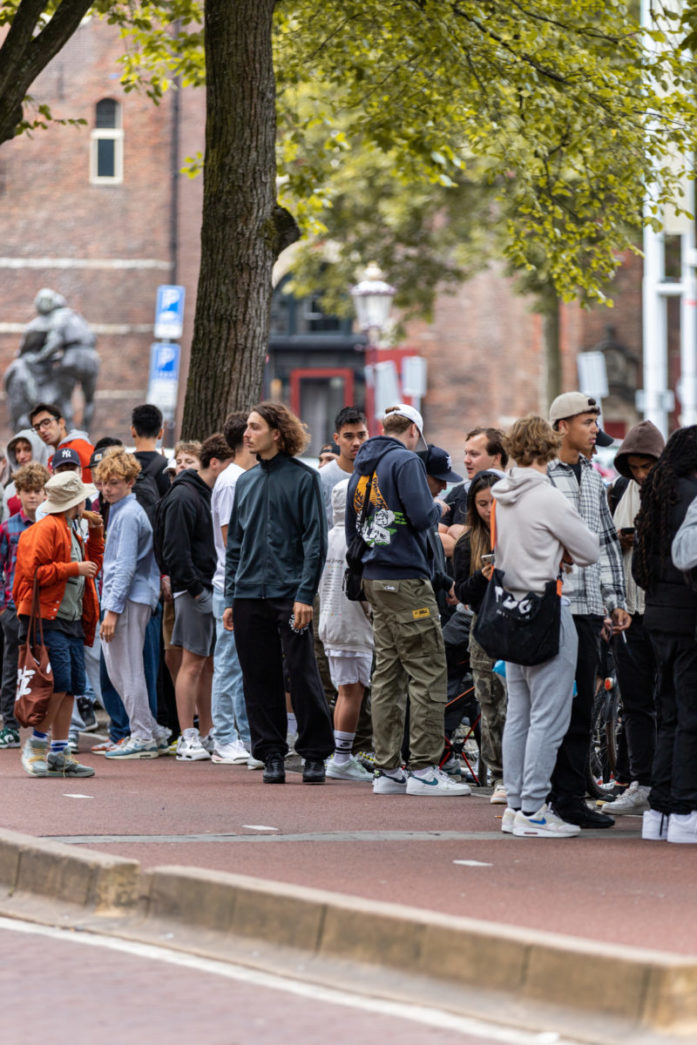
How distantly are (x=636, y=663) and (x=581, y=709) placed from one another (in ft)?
3.04

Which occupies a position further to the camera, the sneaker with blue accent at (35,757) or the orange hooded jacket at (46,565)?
the sneaker with blue accent at (35,757)

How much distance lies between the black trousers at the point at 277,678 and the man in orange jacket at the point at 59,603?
36.7 inches

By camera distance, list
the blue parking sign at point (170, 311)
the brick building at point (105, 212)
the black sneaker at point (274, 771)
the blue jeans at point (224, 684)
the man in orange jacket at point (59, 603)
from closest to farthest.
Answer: the man in orange jacket at point (59, 603), the black sneaker at point (274, 771), the blue jeans at point (224, 684), the blue parking sign at point (170, 311), the brick building at point (105, 212)

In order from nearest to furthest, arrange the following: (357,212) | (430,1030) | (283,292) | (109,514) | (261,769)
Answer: (430,1030), (261,769), (109,514), (357,212), (283,292)

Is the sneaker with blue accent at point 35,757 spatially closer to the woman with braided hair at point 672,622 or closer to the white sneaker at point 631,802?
the white sneaker at point 631,802

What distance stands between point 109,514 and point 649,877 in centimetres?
565

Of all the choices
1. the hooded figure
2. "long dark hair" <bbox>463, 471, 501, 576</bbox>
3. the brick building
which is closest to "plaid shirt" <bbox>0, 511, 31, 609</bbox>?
"long dark hair" <bbox>463, 471, 501, 576</bbox>

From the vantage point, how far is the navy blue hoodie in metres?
10.1

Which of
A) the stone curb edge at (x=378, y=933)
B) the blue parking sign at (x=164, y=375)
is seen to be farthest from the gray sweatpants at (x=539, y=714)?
the blue parking sign at (x=164, y=375)

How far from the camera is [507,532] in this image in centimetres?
879

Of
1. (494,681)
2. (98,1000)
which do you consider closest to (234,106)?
(494,681)

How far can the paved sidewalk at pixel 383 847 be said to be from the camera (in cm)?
690

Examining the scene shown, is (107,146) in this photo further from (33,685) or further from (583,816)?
(583,816)

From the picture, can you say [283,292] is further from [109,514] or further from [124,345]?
[109,514]
